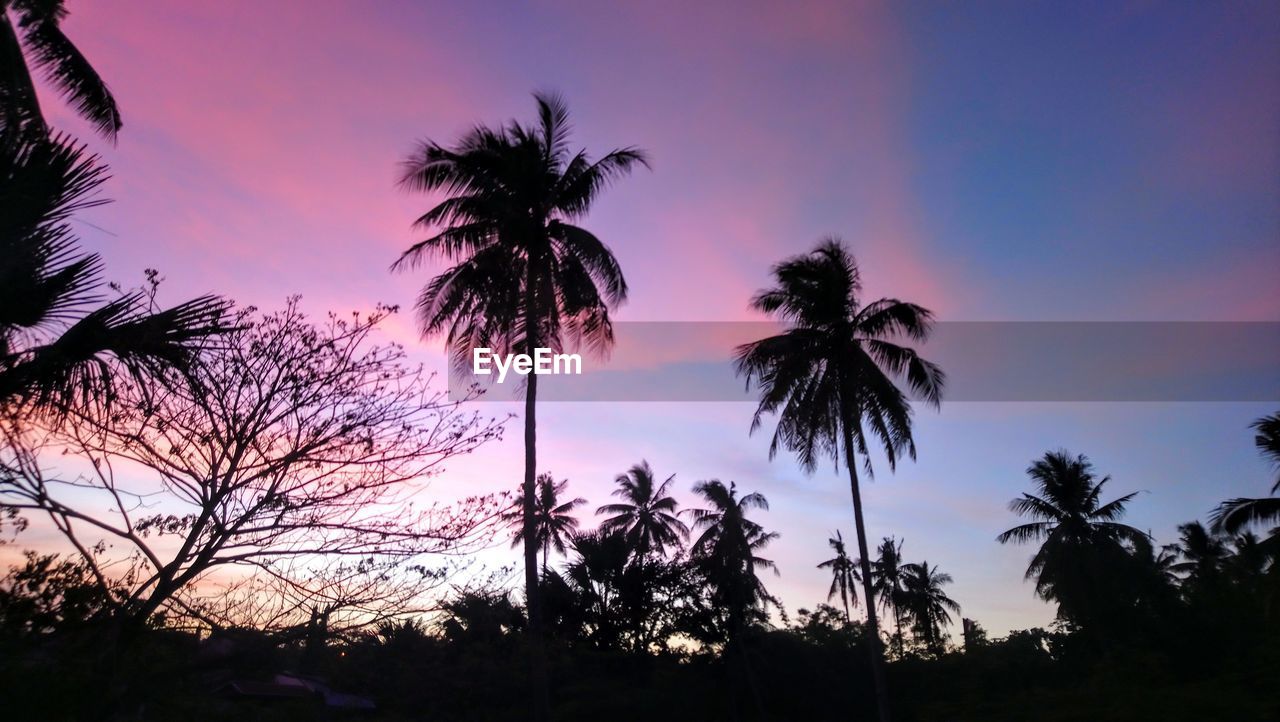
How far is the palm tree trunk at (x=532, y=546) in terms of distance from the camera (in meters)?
15.5

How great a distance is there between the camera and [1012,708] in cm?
2662

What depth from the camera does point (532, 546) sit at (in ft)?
52.1

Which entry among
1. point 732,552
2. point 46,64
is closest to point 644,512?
point 732,552

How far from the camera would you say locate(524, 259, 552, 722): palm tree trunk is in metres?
15.5

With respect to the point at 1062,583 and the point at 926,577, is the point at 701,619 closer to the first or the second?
the point at 1062,583

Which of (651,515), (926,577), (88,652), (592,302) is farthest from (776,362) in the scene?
(926,577)

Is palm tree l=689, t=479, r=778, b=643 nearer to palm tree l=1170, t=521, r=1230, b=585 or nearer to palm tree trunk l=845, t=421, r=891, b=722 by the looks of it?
palm tree trunk l=845, t=421, r=891, b=722

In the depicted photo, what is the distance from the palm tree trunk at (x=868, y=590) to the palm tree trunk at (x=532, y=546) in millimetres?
7716

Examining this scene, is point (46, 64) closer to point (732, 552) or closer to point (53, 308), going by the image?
point (53, 308)

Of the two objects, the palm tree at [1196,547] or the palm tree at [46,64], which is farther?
the palm tree at [1196,547]

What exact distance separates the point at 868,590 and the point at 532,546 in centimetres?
854

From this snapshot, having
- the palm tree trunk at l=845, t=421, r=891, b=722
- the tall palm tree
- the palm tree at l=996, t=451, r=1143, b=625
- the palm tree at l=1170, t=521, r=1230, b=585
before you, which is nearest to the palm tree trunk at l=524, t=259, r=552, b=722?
the tall palm tree

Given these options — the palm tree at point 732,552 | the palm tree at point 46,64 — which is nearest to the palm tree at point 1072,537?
the palm tree at point 732,552

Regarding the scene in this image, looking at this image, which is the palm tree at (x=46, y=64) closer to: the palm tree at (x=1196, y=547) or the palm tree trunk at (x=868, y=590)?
the palm tree trunk at (x=868, y=590)
